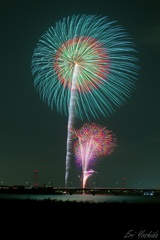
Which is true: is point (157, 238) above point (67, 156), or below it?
below

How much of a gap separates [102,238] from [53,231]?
324cm

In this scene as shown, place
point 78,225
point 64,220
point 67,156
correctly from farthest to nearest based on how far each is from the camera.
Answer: point 67,156 → point 64,220 → point 78,225

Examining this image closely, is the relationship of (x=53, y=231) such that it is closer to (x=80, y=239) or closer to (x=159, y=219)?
(x=80, y=239)

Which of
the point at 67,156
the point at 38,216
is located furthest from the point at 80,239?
the point at 67,156

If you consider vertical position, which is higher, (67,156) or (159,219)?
(67,156)

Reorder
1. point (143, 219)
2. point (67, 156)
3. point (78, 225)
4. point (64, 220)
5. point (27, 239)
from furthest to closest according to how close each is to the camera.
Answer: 1. point (67, 156)
2. point (143, 219)
3. point (64, 220)
4. point (78, 225)
5. point (27, 239)

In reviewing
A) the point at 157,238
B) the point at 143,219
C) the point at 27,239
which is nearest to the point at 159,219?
the point at 143,219

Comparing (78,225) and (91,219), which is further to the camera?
(91,219)

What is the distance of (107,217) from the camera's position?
112 ft

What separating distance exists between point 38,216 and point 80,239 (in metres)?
9.35

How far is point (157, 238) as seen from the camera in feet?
81.9

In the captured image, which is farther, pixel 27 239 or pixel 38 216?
pixel 38 216

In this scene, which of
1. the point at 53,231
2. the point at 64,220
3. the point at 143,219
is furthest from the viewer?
the point at 143,219

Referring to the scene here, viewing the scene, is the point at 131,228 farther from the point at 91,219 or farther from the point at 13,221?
the point at 13,221
